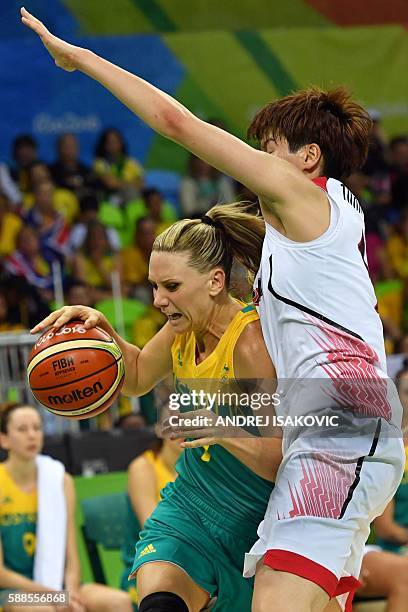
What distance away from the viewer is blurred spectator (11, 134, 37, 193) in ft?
38.5

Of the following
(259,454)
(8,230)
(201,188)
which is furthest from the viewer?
(201,188)

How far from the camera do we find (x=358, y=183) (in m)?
12.5

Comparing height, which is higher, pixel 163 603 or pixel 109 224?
pixel 109 224

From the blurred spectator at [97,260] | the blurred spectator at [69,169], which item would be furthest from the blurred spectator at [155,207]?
the blurred spectator at [97,260]

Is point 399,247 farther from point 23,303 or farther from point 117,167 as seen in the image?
point 23,303

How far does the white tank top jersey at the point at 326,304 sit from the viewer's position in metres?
3.85

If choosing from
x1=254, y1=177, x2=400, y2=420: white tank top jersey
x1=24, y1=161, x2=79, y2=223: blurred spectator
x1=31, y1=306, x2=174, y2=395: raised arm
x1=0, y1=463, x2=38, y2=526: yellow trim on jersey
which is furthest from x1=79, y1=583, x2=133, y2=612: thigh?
x1=24, y1=161, x2=79, y2=223: blurred spectator

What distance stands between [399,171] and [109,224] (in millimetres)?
3459

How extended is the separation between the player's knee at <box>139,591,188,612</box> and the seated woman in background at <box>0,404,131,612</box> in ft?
8.72

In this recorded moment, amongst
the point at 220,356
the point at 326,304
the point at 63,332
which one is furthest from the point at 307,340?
the point at 63,332

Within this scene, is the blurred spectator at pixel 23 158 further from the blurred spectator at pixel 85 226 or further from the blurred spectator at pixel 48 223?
the blurred spectator at pixel 85 226

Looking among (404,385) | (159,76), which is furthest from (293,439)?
(159,76)

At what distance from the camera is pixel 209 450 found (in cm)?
435

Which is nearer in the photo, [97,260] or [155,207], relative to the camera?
[97,260]
